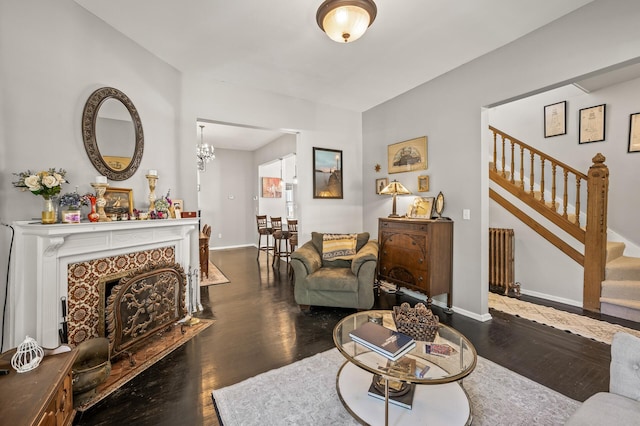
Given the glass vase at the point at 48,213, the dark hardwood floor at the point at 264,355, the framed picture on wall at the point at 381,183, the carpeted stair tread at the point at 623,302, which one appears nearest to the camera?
the dark hardwood floor at the point at 264,355

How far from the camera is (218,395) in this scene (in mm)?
1856

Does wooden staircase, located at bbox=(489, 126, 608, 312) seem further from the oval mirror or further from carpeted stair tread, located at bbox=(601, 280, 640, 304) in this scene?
the oval mirror

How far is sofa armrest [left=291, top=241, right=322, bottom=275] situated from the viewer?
130 inches

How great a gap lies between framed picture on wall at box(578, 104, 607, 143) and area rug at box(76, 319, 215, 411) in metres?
5.87

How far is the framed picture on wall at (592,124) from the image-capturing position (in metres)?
3.95

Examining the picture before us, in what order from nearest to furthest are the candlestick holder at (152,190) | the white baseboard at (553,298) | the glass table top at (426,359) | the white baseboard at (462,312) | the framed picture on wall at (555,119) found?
the glass table top at (426,359), the candlestick holder at (152,190), the white baseboard at (462,312), the white baseboard at (553,298), the framed picture on wall at (555,119)

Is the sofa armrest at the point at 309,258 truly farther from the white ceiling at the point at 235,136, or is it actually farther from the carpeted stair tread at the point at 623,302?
the carpeted stair tread at the point at 623,302

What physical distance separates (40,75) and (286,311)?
3.10 metres

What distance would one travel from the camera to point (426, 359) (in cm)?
167

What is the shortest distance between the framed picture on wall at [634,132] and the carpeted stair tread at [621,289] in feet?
6.33

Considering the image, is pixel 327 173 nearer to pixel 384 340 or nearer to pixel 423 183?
pixel 423 183

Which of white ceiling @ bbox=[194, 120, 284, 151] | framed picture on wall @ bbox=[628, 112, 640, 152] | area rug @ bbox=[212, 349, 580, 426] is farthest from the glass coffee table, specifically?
white ceiling @ bbox=[194, 120, 284, 151]

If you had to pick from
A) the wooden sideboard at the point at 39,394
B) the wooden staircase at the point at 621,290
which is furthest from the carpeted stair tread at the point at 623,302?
the wooden sideboard at the point at 39,394

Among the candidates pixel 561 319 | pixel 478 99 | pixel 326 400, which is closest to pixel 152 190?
pixel 326 400
